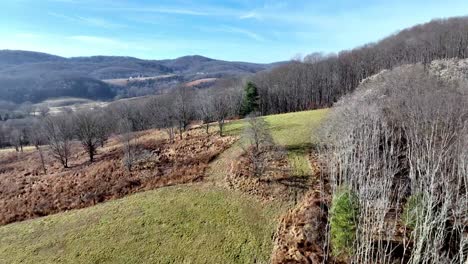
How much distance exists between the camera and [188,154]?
38094 millimetres

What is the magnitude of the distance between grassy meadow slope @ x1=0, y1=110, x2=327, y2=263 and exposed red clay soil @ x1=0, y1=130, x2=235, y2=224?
1695 mm

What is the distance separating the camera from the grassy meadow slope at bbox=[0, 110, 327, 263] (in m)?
21.8

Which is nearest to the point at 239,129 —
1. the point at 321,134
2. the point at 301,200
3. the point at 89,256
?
the point at 321,134

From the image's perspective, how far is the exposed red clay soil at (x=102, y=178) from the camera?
30242mm

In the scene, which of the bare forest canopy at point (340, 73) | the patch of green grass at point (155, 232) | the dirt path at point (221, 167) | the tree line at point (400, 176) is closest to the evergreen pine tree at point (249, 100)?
the bare forest canopy at point (340, 73)

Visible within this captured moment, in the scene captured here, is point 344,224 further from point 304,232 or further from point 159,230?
point 159,230

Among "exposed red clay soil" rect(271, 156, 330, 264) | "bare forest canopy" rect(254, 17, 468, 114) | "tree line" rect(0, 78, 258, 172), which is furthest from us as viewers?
"bare forest canopy" rect(254, 17, 468, 114)

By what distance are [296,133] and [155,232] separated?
72.4ft

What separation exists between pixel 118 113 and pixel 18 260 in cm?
6666

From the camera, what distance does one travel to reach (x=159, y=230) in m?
24.1

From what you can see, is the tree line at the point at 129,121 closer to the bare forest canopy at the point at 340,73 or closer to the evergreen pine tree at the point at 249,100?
the evergreen pine tree at the point at 249,100

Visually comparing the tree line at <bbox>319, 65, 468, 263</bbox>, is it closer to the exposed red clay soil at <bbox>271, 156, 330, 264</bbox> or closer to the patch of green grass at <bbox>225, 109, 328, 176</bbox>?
the exposed red clay soil at <bbox>271, 156, 330, 264</bbox>

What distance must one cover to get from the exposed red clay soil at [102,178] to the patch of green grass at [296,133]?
20.5ft

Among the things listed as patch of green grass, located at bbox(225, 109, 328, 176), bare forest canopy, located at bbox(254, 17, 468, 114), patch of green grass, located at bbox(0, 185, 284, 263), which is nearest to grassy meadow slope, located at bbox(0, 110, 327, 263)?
patch of green grass, located at bbox(0, 185, 284, 263)
